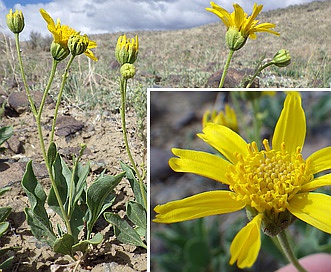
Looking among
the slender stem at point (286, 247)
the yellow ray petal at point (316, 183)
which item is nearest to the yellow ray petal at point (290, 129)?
the yellow ray petal at point (316, 183)

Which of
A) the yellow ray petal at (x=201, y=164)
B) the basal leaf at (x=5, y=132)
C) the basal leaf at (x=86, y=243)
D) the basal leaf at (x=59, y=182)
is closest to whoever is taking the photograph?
the yellow ray petal at (x=201, y=164)

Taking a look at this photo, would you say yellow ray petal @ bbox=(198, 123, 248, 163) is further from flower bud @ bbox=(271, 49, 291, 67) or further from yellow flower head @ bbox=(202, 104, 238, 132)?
flower bud @ bbox=(271, 49, 291, 67)

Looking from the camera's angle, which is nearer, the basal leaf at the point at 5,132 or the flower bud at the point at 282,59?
the flower bud at the point at 282,59

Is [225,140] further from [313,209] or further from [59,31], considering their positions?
[59,31]

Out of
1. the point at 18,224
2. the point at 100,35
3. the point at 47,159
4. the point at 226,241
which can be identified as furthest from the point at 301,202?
the point at 100,35

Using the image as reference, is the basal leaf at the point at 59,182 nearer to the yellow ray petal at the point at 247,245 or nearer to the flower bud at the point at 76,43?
the flower bud at the point at 76,43

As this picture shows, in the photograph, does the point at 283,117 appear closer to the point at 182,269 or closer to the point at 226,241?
the point at 226,241
